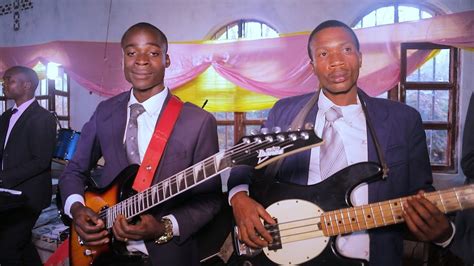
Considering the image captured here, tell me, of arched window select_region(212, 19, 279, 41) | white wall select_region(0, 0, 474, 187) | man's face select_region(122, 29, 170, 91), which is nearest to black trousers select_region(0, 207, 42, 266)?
man's face select_region(122, 29, 170, 91)

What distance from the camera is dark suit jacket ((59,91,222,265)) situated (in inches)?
71.4

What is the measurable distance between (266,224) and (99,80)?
5.08m

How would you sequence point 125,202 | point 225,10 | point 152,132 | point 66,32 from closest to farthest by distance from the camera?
point 125,202, point 152,132, point 225,10, point 66,32

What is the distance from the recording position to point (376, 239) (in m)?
1.62

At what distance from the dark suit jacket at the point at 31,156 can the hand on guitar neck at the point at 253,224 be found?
2455mm

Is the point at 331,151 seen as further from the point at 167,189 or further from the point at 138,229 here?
the point at 138,229

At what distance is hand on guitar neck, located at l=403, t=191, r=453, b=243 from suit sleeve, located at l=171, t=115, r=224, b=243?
2.97 ft

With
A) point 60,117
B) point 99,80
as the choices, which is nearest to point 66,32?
point 60,117

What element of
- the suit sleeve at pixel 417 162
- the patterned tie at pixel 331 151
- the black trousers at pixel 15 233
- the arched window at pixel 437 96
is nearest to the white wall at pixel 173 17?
the arched window at pixel 437 96

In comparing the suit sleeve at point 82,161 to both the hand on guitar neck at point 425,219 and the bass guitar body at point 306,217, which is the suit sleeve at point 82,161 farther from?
the hand on guitar neck at point 425,219

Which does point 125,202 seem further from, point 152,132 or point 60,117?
point 60,117

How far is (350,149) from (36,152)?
2.83m

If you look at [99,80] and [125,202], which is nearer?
[125,202]

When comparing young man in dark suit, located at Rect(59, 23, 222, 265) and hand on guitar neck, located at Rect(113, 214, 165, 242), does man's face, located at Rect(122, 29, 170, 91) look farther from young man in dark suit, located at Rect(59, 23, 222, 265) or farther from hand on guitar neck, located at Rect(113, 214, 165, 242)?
hand on guitar neck, located at Rect(113, 214, 165, 242)
